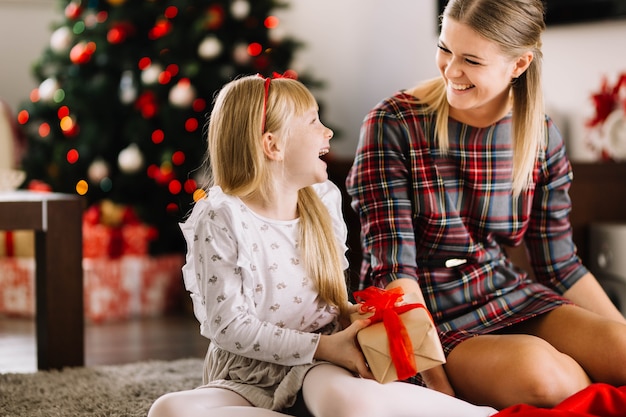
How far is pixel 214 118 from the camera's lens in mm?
1534

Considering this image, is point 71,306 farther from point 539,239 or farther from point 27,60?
point 27,60

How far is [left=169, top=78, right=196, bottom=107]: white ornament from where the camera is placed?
3.26 meters

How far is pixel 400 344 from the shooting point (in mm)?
1334

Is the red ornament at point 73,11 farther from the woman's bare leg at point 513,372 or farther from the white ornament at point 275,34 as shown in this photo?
the woman's bare leg at point 513,372

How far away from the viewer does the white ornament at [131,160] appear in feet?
10.8

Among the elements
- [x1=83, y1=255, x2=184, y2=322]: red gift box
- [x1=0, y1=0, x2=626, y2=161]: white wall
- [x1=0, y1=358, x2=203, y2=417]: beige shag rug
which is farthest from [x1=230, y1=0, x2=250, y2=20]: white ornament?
[x1=0, y1=358, x2=203, y2=417]: beige shag rug

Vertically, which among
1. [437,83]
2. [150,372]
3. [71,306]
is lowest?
[150,372]

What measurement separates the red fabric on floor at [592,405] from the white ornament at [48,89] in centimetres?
257

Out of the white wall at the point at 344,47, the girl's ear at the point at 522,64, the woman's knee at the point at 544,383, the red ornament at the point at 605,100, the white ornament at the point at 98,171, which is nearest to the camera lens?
the woman's knee at the point at 544,383

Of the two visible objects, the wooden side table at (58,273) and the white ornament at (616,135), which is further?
the white ornament at (616,135)

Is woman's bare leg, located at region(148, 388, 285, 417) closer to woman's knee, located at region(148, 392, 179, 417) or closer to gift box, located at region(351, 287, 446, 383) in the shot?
woman's knee, located at region(148, 392, 179, 417)

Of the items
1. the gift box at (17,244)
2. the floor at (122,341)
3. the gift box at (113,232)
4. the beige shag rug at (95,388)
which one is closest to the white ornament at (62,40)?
the gift box at (113,232)

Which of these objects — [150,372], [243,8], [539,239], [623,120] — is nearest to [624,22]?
[623,120]

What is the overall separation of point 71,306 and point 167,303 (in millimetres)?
1233
